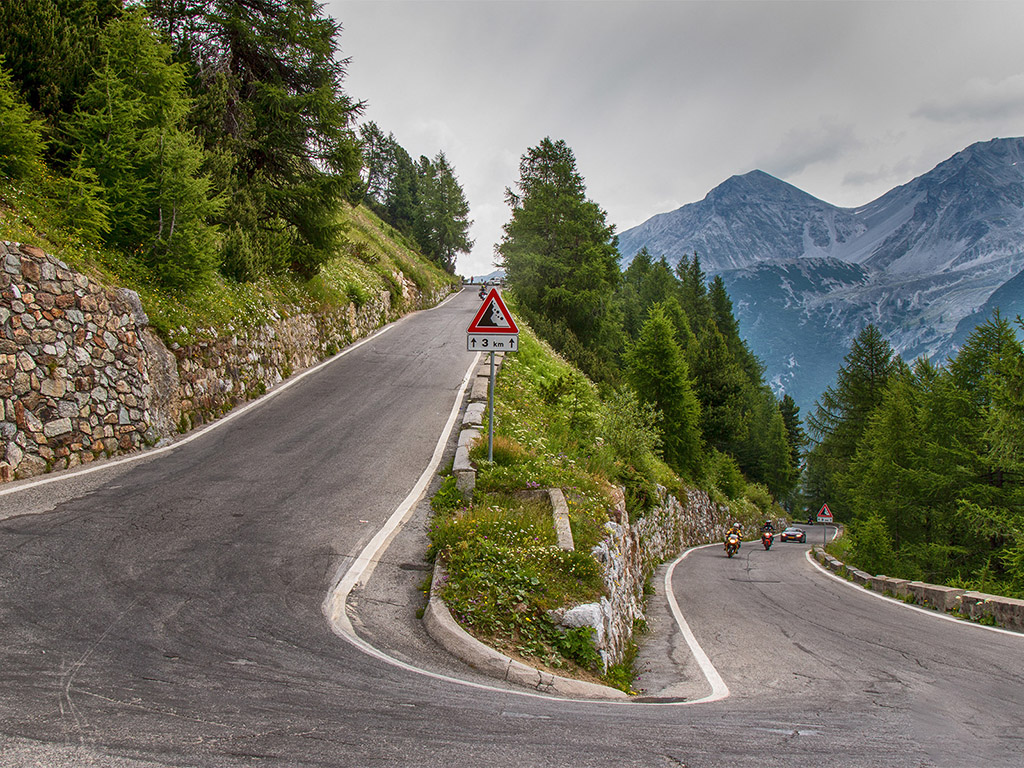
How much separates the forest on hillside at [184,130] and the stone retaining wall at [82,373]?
196 cm

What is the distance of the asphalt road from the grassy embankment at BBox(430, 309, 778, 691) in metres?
0.56

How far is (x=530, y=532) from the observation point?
695cm

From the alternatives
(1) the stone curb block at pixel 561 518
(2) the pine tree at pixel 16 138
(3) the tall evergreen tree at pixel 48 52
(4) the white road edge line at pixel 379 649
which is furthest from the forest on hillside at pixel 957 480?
(3) the tall evergreen tree at pixel 48 52

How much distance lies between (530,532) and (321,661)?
3.26m

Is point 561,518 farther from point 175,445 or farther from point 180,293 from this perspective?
point 180,293

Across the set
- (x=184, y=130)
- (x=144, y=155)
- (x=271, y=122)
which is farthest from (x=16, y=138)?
(x=271, y=122)

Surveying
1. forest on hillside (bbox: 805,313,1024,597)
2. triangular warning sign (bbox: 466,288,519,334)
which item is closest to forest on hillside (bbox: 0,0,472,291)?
triangular warning sign (bbox: 466,288,519,334)

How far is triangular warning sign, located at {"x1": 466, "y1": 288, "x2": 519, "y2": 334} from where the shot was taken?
911cm

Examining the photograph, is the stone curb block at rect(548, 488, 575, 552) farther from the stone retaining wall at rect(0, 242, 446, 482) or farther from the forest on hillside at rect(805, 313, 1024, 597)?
the forest on hillside at rect(805, 313, 1024, 597)

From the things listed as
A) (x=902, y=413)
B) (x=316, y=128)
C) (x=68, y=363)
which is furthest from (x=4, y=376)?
(x=902, y=413)

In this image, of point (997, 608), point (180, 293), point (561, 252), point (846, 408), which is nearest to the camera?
point (997, 608)

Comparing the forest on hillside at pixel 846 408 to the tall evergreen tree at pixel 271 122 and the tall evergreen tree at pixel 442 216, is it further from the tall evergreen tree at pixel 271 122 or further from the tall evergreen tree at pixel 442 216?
the tall evergreen tree at pixel 442 216

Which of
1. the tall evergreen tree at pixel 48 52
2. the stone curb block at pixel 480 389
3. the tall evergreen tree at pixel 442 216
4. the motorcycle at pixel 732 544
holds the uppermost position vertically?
the tall evergreen tree at pixel 442 216

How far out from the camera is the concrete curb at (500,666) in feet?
15.3
